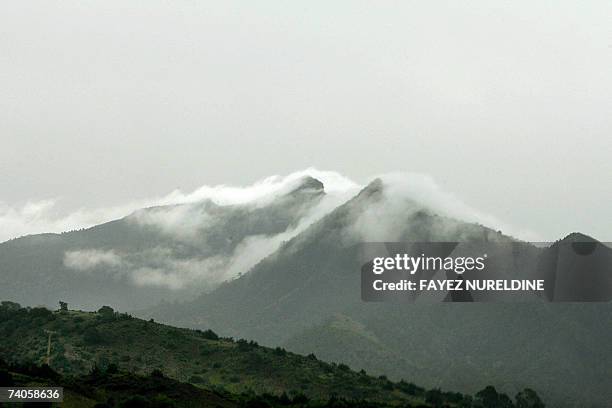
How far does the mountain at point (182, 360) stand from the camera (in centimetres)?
13325

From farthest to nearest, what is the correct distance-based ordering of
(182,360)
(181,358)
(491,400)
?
(491,400) → (181,358) → (182,360)

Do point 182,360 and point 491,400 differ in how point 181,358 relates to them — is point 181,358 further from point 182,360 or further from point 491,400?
point 491,400

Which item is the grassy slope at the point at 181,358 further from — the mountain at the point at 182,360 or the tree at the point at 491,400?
the tree at the point at 491,400

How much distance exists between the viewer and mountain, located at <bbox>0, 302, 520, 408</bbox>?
13325 cm

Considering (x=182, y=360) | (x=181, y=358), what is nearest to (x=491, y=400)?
(x=181, y=358)

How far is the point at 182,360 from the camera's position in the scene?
475 ft

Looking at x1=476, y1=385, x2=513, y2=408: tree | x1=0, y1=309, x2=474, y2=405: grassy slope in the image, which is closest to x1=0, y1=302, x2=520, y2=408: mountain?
x1=0, y1=309, x2=474, y2=405: grassy slope

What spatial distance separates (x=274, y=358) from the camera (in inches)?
5861

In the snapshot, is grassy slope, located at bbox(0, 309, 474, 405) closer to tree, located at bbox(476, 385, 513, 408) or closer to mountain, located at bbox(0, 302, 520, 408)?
mountain, located at bbox(0, 302, 520, 408)

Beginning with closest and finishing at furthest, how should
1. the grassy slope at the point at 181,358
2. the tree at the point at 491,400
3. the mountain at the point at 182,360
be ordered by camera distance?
the mountain at the point at 182,360, the grassy slope at the point at 181,358, the tree at the point at 491,400

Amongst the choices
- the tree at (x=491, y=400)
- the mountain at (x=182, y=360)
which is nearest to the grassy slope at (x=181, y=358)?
the mountain at (x=182, y=360)

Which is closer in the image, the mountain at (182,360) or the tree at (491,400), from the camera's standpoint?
the mountain at (182,360)

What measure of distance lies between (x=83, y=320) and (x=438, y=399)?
7375cm

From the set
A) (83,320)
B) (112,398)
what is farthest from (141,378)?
(83,320)
